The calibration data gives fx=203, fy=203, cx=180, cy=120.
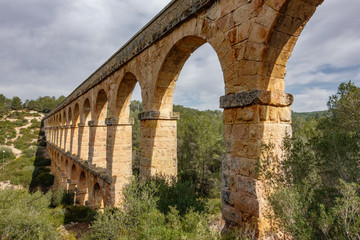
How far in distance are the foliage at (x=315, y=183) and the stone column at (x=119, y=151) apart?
5.74 meters

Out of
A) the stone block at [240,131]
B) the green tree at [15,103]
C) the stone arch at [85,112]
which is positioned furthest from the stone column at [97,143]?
the green tree at [15,103]

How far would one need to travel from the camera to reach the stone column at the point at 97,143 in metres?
9.50

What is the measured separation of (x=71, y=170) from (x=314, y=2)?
1506cm

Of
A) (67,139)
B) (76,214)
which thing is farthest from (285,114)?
(67,139)

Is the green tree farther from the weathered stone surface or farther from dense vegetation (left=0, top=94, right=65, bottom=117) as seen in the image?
the weathered stone surface

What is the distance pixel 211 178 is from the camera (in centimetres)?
Answer: 1588

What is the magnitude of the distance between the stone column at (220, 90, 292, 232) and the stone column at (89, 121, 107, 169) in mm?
7820

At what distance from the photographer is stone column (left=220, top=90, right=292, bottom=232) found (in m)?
2.62

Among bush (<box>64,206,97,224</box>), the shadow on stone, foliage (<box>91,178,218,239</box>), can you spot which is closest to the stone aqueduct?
foliage (<box>91,178,218,239</box>)

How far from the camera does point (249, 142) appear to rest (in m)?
2.74

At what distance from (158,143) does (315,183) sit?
3.72 m

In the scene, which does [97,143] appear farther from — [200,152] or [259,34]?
[200,152]

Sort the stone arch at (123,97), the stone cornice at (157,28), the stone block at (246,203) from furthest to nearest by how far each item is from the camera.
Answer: the stone arch at (123,97) < the stone cornice at (157,28) < the stone block at (246,203)

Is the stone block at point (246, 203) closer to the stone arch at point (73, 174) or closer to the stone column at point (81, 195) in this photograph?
the stone column at point (81, 195)
